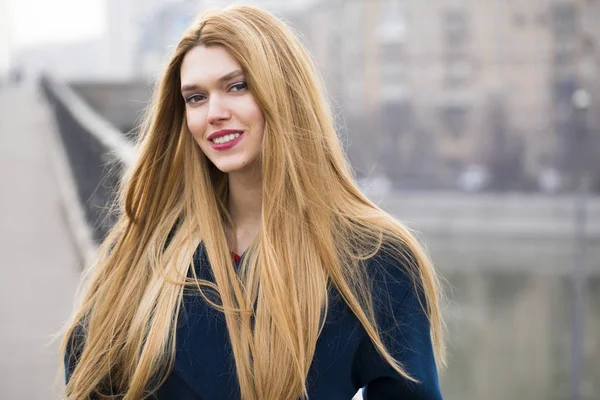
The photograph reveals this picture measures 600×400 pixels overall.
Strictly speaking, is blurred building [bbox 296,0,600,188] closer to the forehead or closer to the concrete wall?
the concrete wall

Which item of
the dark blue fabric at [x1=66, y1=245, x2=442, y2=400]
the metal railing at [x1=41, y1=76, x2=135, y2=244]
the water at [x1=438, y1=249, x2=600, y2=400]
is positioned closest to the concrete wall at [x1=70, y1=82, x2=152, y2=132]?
the water at [x1=438, y1=249, x2=600, y2=400]

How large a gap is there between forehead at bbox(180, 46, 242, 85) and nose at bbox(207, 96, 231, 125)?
0.16 ft

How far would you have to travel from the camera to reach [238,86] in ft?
6.26

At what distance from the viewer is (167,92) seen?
2053 mm

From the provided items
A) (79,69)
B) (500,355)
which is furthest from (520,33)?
(79,69)

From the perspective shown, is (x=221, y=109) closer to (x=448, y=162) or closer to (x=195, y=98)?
(x=195, y=98)

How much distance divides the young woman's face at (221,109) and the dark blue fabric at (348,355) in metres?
0.40

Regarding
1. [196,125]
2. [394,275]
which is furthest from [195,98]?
[394,275]

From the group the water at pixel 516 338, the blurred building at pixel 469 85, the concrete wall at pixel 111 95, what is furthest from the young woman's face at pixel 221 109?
the blurred building at pixel 469 85

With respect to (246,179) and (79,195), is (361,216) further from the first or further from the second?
(79,195)

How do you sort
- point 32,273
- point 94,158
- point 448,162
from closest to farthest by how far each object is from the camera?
point 32,273 → point 94,158 → point 448,162

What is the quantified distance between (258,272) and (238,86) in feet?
1.48

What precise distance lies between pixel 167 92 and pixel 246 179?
31cm

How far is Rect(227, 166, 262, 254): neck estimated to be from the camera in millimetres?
2039
